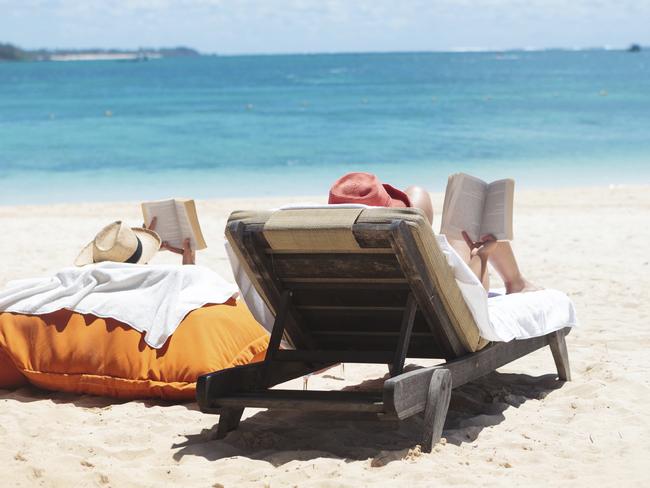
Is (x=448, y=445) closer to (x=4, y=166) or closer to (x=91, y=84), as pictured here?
(x=4, y=166)

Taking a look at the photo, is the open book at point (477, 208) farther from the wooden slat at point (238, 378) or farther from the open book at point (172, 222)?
the open book at point (172, 222)

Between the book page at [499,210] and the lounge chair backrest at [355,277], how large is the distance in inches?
33.3

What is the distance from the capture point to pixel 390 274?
12.4 feet

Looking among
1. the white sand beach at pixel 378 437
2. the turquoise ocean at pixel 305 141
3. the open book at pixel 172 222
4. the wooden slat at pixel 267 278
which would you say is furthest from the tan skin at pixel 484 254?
the turquoise ocean at pixel 305 141

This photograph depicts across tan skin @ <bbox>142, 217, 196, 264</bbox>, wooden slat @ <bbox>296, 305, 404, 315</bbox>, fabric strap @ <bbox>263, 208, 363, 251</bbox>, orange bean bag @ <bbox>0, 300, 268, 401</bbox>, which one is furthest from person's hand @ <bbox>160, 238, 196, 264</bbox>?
fabric strap @ <bbox>263, 208, 363, 251</bbox>

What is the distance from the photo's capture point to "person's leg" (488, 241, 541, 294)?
5.03m

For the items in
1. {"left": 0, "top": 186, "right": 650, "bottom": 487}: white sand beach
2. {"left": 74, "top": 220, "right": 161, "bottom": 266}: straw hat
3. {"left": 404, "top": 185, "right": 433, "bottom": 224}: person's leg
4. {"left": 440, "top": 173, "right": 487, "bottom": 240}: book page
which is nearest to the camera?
{"left": 0, "top": 186, "right": 650, "bottom": 487}: white sand beach

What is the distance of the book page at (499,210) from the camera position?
15.5 feet

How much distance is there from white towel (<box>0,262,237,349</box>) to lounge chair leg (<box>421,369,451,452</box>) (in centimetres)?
137

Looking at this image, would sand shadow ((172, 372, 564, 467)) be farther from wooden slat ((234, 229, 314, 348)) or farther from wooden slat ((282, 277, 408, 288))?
wooden slat ((282, 277, 408, 288))

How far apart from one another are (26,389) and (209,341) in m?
1.04

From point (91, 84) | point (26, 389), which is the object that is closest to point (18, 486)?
A: point (26, 389)

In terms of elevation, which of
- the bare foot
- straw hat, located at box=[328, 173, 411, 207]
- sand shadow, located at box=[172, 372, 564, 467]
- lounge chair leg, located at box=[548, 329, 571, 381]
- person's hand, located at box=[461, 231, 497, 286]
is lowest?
sand shadow, located at box=[172, 372, 564, 467]

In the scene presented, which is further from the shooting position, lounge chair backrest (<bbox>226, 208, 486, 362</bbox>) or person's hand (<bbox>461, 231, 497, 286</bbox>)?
person's hand (<bbox>461, 231, 497, 286</bbox>)
